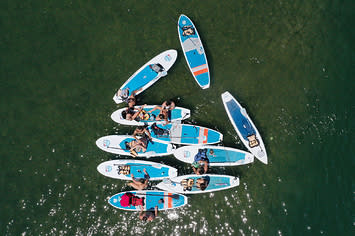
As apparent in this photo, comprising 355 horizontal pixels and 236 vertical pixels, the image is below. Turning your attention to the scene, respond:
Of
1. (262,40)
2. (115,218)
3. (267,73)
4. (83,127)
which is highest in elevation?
(262,40)

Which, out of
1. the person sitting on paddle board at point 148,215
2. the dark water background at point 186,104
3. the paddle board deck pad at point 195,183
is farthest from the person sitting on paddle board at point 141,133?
the person sitting on paddle board at point 148,215

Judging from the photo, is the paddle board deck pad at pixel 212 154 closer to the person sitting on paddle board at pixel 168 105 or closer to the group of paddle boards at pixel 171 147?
the group of paddle boards at pixel 171 147

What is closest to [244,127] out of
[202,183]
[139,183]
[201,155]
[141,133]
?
[201,155]

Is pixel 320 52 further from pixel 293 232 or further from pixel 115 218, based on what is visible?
pixel 115 218

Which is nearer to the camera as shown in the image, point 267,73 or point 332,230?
point 332,230

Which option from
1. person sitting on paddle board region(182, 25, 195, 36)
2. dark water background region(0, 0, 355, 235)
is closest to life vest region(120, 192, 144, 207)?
dark water background region(0, 0, 355, 235)

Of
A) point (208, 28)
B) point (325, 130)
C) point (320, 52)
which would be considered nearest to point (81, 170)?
point (208, 28)
